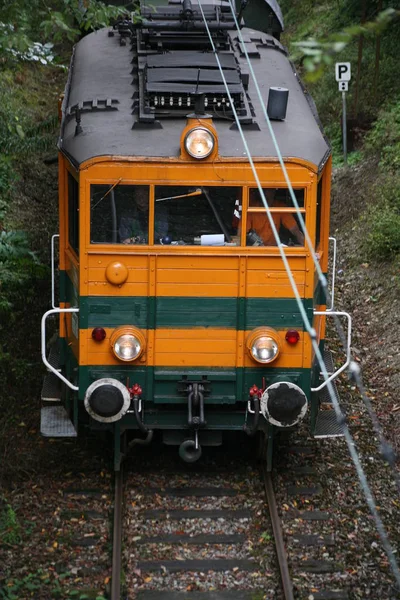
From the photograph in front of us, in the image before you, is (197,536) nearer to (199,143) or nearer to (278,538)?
(278,538)

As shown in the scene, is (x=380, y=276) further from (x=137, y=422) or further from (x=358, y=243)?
(x=137, y=422)

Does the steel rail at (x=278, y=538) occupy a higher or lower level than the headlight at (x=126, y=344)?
lower

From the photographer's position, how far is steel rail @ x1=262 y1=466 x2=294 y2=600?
6844 mm

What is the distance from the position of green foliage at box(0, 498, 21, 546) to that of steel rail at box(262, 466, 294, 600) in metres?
2.00

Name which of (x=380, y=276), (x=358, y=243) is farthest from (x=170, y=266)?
(x=358, y=243)

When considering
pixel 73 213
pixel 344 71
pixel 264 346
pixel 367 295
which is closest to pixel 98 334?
pixel 73 213

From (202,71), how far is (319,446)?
145 inches

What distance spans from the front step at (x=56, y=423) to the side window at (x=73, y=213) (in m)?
1.54

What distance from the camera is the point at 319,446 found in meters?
9.31

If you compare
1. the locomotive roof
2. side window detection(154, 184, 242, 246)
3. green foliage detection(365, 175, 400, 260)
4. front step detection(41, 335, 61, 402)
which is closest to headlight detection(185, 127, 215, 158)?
the locomotive roof

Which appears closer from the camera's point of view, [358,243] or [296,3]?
[358,243]

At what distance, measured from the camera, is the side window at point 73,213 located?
8.12 meters

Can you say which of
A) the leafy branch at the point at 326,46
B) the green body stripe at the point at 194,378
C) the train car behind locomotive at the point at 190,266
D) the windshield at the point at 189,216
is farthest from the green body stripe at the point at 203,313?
the leafy branch at the point at 326,46

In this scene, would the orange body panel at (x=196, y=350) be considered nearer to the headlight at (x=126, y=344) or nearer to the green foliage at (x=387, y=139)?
the headlight at (x=126, y=344)
